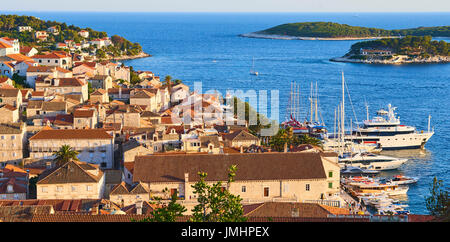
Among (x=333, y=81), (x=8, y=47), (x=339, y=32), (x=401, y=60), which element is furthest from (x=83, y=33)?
(x=339, y=32)

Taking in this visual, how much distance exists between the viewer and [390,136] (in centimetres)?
4953

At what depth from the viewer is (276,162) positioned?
27172 mm

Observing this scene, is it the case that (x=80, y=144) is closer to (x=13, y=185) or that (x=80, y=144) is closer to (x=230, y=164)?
A: (x=13, y=185)

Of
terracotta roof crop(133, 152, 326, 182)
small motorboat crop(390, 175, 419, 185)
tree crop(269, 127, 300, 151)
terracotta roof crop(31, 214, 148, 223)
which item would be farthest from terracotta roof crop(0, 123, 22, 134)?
small motorboat crop(390, 175, 419, 185)

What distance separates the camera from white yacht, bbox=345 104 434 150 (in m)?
48.9

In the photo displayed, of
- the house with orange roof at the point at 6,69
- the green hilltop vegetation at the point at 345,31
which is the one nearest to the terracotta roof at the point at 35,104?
the house with orange roof at the point at 6,69

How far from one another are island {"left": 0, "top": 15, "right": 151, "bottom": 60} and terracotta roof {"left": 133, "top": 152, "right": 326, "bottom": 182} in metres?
55.7

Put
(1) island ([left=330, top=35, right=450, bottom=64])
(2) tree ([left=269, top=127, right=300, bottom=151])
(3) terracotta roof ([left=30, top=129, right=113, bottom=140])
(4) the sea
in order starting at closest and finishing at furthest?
(3) terracotta roof ([left=30, top=129, right=113, bottom=140]) < (2) tree ([left=269, top=127, right=300, bottom=151]) < (4) the sea < (1) island ([left=330, top=35, right=450, bottom=64])

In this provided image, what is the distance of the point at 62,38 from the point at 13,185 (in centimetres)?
6554

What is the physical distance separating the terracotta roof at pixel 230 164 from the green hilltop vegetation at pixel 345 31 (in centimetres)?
15292

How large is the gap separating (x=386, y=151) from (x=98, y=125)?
22.5m

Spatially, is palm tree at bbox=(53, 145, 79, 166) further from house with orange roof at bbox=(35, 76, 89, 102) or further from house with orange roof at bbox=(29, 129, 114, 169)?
house with orange roof at bbox=(35, 76, 89, 102)

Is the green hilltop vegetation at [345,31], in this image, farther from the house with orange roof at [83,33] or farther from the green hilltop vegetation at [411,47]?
the house with orange roof at [83,33]
